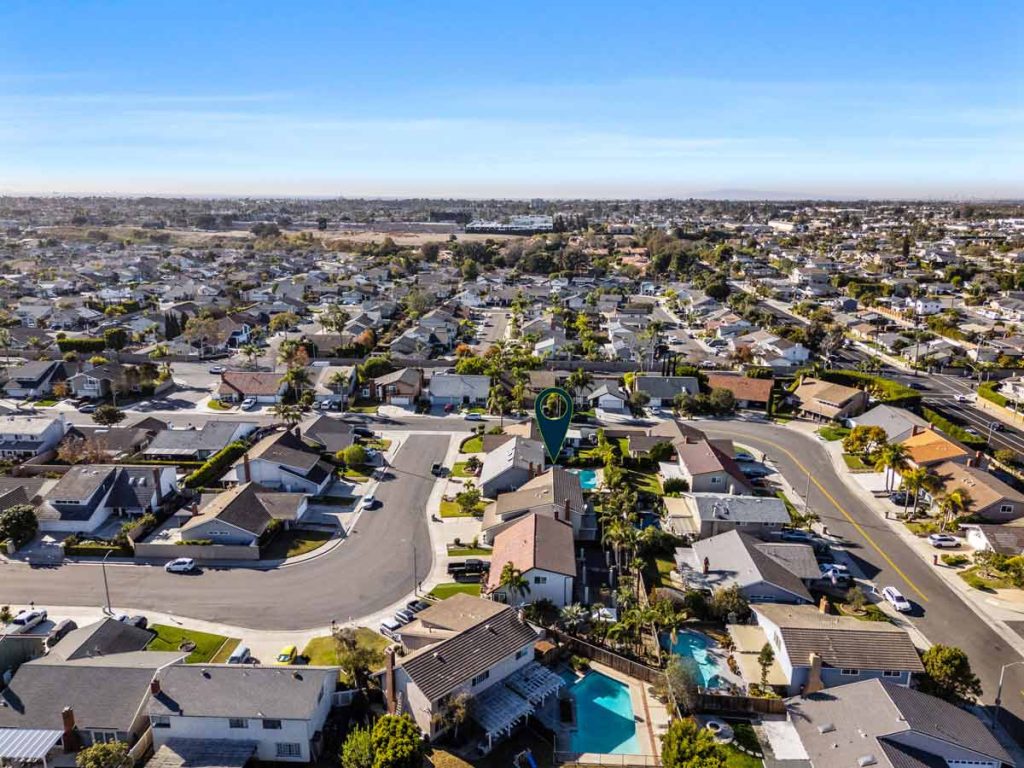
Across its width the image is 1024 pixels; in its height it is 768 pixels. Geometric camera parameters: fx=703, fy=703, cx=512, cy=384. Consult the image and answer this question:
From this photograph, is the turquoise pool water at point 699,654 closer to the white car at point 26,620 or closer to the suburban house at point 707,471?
the suburban house at point 707,471

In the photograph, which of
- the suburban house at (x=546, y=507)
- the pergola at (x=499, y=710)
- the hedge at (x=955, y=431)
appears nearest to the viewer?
the pergola at (x=499, y=710)

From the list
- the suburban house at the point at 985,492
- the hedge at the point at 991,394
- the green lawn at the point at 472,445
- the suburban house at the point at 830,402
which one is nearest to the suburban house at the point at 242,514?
the green lawn at the point at 472,445

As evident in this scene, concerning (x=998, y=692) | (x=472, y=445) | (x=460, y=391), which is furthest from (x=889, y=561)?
A: (x=460, y=391)

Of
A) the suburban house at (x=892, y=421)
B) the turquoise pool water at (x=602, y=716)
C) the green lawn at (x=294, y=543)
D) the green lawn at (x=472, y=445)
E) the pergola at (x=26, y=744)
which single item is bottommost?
the turquoise pool water at (x=602, y=716)

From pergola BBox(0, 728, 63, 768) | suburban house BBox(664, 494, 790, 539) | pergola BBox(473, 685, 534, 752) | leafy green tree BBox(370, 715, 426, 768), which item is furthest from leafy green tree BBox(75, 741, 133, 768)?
suburban house BBox(664, 494, 790, 539)

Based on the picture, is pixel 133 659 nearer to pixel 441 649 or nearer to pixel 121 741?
pixel 121 741

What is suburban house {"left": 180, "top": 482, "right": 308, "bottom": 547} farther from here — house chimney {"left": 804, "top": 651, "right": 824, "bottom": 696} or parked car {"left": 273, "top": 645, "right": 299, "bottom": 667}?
house chimney {"left": 804, "top": 651, "right": 824, "bottom": 696}
